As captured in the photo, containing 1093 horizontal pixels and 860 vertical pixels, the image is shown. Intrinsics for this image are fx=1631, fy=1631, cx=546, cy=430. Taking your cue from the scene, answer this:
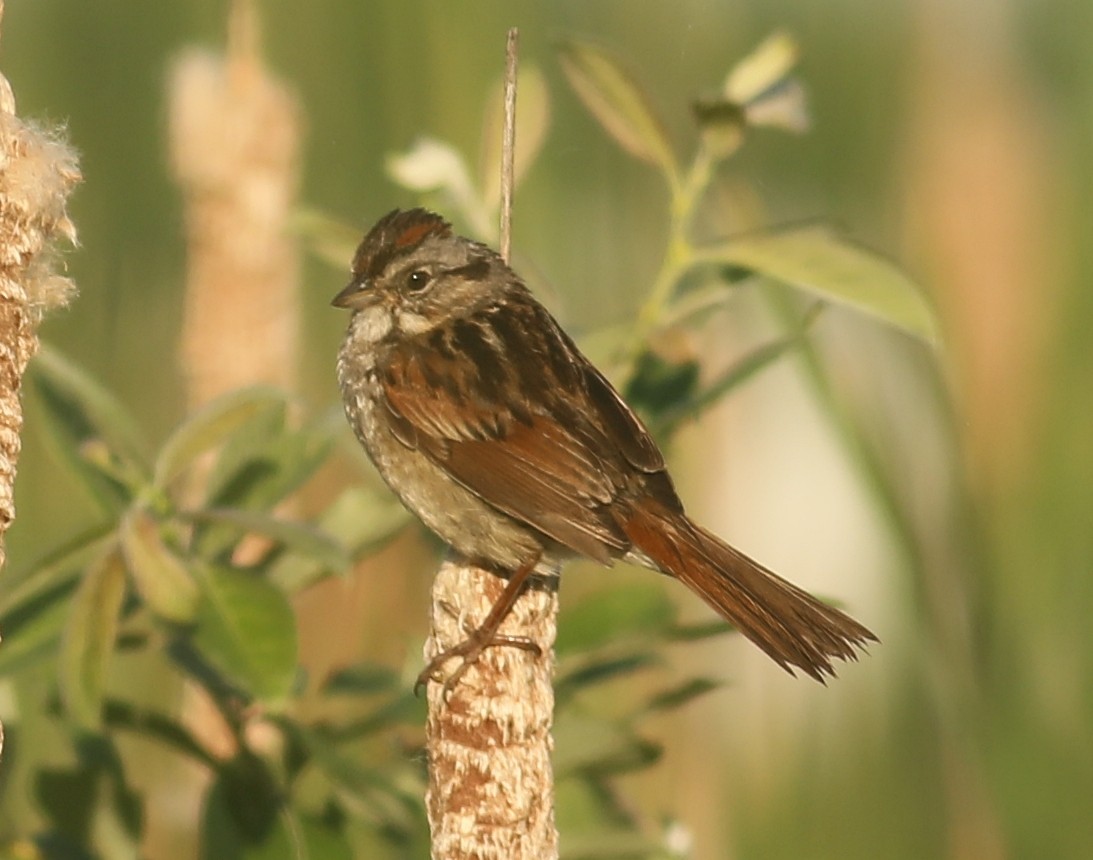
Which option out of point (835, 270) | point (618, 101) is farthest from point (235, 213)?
point (835, 270)

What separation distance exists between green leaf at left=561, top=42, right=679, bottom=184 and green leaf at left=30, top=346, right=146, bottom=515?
0.81 meters

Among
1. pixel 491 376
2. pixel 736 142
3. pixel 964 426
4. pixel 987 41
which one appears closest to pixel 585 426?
pixel 491 376

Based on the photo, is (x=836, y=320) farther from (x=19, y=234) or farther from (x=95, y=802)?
(x=19, y=234)

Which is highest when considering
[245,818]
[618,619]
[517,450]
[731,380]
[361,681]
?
[731,380]

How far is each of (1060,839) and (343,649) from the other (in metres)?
1.27

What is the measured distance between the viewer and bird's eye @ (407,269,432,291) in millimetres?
2588

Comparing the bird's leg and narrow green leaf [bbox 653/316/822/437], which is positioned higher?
narrow green leaf [bbox 653/316/822/437]

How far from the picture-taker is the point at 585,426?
228 centimetres

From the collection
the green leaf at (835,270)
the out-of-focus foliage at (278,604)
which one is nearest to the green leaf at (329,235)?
the out-of-focus foliage at (278,604)

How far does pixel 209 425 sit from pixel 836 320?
1516mm

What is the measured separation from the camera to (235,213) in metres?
2.86

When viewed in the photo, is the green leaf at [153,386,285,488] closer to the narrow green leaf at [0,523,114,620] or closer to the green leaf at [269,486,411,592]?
the narrow green leaf at [0,523,114,620]

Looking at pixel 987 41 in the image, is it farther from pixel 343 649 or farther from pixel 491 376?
pixel 343 649

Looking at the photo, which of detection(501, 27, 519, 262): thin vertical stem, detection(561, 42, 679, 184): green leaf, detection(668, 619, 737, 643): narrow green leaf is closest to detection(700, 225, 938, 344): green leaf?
detection(561, 42, 679, 184): green leaf
